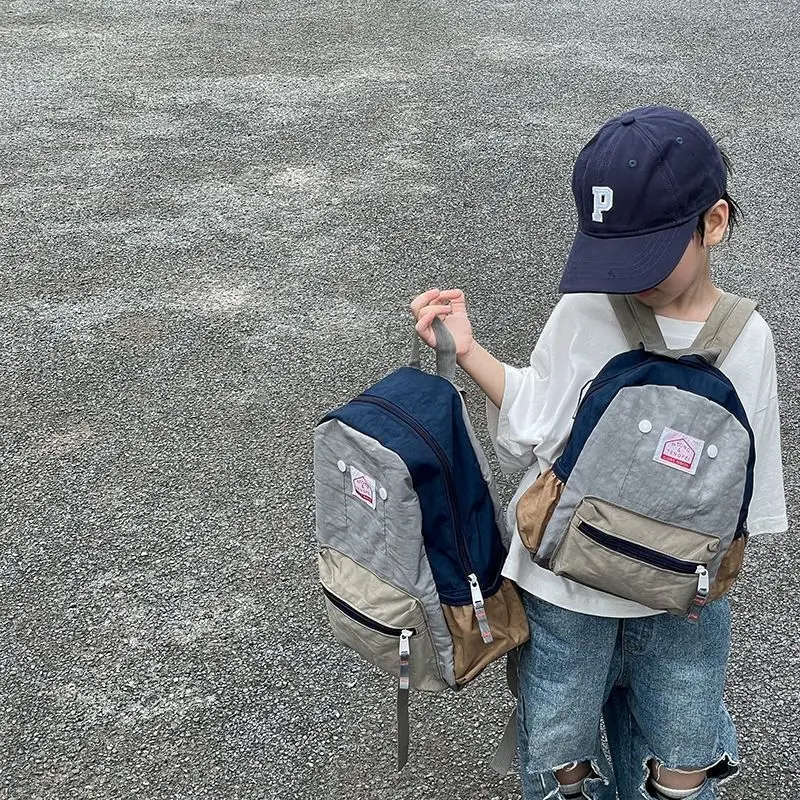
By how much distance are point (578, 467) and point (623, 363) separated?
0.18 m

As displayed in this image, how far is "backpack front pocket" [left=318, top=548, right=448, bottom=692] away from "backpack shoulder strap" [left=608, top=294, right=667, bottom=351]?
1.83ft

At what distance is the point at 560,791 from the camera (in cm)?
192

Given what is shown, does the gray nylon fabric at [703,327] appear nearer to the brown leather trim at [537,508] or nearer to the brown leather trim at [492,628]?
the brown leather trim at [537,508]

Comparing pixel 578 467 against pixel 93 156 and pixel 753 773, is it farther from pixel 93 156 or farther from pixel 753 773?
pixel 93 156

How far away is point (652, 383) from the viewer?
157cm

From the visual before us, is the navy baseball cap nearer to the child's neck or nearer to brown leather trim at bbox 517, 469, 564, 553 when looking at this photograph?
the child's neck

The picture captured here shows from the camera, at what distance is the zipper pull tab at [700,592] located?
62.2 inches

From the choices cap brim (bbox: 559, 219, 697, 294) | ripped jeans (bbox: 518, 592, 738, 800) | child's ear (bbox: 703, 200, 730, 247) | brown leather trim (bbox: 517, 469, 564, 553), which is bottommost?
ripped jeans (bbox: 518, 592, 738, 800)

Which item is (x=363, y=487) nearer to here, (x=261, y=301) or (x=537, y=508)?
(x=537, y=508)

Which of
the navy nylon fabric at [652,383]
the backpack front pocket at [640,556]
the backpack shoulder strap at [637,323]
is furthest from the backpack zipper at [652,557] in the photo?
the backpack shoulder strap at [637,323]

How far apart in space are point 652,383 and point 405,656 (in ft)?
1.99

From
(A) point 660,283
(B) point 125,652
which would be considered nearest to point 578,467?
(A) point 660,283

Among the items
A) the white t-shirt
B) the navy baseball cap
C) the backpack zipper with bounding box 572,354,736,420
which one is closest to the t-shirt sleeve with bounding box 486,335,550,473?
the white t-shirt

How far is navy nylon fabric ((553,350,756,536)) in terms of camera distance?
155 cm
